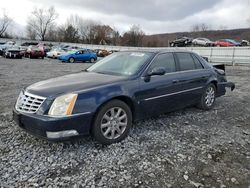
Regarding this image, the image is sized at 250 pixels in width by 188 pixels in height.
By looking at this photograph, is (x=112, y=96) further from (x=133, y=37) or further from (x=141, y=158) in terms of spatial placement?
(x=133, y=37)

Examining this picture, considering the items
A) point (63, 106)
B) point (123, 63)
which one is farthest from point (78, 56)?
point (63, 106)

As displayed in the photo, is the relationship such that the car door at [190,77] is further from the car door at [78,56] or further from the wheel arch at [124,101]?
the car door at [78,56]

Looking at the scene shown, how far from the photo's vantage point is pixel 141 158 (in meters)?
3.12

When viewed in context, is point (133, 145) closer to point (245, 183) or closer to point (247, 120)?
point (245, 183)

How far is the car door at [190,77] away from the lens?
458cm

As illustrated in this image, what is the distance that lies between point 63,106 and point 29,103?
1.88ft

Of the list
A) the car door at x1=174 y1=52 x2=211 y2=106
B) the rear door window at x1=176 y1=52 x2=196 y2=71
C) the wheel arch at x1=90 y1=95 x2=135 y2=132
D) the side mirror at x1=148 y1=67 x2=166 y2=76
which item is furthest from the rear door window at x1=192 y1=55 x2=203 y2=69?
the wheel arch at x1=90 y1=95 x2=135 y2=132

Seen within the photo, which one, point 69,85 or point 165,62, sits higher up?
point 165,62

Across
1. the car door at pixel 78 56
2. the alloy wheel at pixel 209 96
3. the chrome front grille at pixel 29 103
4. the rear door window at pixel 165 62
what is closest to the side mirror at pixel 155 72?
the rear door window at pixel 165 62

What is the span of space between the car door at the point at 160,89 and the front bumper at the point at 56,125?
1.11 m

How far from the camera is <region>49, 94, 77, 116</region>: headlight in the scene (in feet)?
9.73

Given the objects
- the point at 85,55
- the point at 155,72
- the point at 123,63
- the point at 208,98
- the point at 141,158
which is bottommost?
the point at 141,158

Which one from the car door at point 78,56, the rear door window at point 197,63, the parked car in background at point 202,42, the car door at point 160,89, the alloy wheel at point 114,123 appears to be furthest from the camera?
the parked car in background at point 202,42

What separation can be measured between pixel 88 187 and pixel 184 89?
9.60ft
